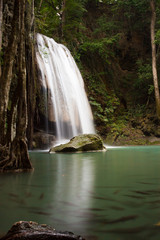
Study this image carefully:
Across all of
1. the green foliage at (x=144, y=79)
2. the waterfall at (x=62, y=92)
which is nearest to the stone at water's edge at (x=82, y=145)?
the waterfall at (x=62, y=92)

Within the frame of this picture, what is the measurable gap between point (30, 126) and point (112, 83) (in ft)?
32.7

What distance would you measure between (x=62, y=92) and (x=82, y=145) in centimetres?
456

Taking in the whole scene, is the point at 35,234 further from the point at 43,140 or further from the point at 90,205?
the point at 43,140

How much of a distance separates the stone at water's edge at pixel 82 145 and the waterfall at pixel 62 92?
2545 millimetres

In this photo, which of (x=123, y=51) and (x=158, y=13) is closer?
(x=158, y=13)

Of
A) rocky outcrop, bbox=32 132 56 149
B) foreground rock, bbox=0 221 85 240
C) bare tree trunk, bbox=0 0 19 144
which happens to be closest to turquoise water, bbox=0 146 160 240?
foreground rock, bbox=0 221 85 240

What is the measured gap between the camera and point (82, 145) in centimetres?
913

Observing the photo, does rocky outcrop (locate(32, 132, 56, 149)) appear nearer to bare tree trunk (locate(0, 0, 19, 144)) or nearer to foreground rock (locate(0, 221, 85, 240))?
bare tree trunk (locate(0, 0, 19, 144))

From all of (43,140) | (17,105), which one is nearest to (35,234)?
(17,105)

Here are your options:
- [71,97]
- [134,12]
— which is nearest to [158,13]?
[134,12]

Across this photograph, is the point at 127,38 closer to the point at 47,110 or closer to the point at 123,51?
the point at 123,51

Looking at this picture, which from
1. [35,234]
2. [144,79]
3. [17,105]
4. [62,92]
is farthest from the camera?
[144,79]

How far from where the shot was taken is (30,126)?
10.5 m

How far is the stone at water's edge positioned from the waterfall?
2.55m
